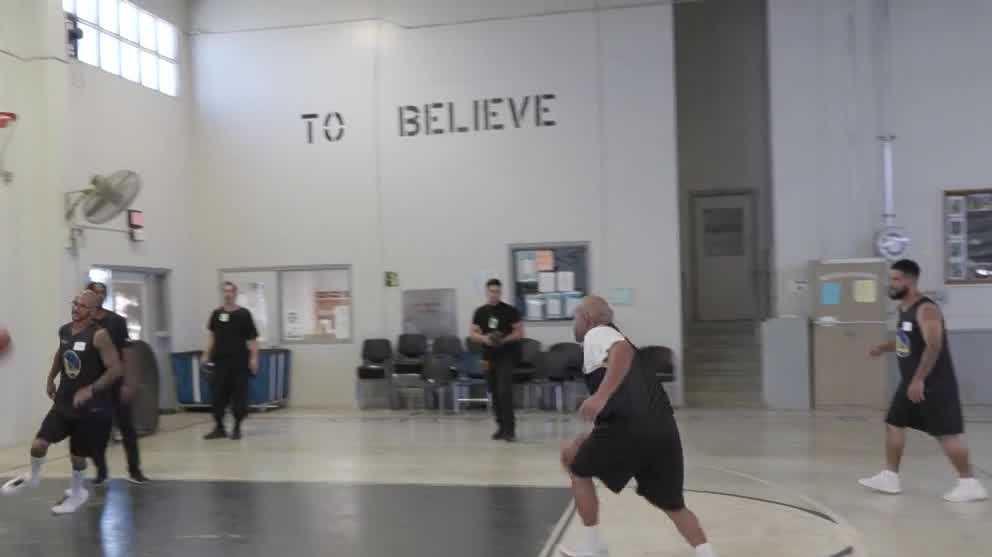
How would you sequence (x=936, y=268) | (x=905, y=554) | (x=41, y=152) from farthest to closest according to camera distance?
1. (x=936, y=268)
2. (x=41, y=152)
3. (x=905, y=554)

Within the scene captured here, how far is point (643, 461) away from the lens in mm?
3889

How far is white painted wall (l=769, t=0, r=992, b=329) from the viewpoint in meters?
10.1

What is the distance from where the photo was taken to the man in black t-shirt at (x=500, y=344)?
791cm

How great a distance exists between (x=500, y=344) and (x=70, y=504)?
3.91 metres

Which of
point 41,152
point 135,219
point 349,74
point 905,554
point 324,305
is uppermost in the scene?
point 349,74

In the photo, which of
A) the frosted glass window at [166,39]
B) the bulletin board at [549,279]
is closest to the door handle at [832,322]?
the bulletin board at [549,279]

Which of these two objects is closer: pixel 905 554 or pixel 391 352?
pixel 905 554

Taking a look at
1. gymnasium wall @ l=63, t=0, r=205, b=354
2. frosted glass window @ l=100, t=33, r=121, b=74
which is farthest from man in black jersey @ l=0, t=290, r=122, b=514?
frosted glass window @ l=100, t=33, r=121, b=74

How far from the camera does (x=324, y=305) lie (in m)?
11.5

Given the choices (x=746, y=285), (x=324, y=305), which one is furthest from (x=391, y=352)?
(x=746, y=285)

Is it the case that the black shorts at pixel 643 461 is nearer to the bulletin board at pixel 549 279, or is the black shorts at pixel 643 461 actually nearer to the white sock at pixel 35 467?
the white sock at pixel 35 467

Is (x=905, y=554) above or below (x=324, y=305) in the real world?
below

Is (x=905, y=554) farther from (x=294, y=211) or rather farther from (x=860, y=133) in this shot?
(x=294, y=211)

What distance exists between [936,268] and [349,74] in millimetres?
8231
